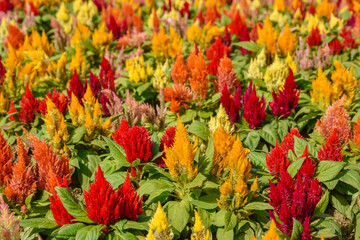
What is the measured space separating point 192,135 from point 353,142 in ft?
5.30

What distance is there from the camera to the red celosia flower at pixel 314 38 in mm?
6047

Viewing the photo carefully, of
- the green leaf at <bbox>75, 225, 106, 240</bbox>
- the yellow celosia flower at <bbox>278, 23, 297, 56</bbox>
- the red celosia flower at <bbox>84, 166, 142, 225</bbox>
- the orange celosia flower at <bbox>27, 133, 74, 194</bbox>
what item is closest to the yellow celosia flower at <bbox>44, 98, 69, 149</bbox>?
the orange celosia flower at <bbox>27, 133, 74, 194</bbox>

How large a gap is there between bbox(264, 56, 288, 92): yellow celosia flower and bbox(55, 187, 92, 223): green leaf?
292cm

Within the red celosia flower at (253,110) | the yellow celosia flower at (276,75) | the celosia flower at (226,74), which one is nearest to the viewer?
the red celosia flower at (253,110)

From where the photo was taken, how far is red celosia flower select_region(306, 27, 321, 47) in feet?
19.8

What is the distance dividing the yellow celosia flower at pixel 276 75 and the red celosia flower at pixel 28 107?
2.82 m

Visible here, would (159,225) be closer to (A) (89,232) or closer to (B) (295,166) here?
(A) (89,232)

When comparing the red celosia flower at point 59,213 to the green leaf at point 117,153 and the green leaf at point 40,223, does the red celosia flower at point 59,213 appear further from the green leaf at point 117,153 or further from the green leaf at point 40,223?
the green leaf at point 117,153

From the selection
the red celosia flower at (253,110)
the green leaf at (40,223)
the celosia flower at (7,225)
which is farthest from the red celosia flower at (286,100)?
the celosia flower at (7,225)

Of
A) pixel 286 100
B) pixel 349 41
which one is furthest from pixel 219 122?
pixel 349 41

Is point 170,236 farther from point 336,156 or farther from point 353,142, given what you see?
point 353,142

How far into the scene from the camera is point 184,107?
4.71 m

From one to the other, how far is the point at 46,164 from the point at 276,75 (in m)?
2.95

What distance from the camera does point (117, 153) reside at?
353 centimetres
